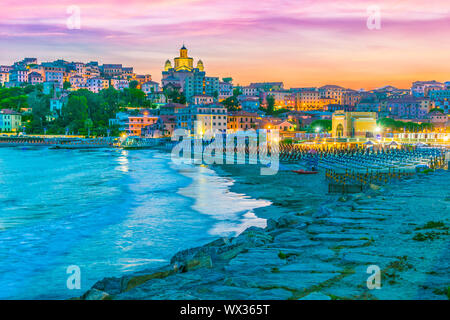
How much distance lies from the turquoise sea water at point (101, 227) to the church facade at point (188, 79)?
102432 mm

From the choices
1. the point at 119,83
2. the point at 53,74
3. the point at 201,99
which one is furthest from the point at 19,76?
the point at 201,99

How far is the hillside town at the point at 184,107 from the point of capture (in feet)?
346

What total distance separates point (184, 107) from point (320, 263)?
111 metres

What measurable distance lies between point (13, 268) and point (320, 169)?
98.5 feet

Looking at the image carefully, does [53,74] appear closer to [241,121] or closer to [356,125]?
[241,121]

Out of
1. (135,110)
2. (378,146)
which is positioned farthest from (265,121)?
(378,146)

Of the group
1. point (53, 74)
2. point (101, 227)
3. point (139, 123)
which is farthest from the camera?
point (53, 74)

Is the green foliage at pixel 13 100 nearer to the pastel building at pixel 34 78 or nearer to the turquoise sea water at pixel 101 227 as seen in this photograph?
the pastel building at pixel 34 78

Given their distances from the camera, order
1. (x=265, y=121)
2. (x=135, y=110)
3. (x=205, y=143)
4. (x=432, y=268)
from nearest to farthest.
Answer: (x=432, y=268) → (x=205, y=143) → (x=265, y=121) → (x=135, y=110)

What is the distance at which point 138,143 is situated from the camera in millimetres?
105688

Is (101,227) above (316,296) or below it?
below

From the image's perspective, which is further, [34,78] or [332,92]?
[332,92]
